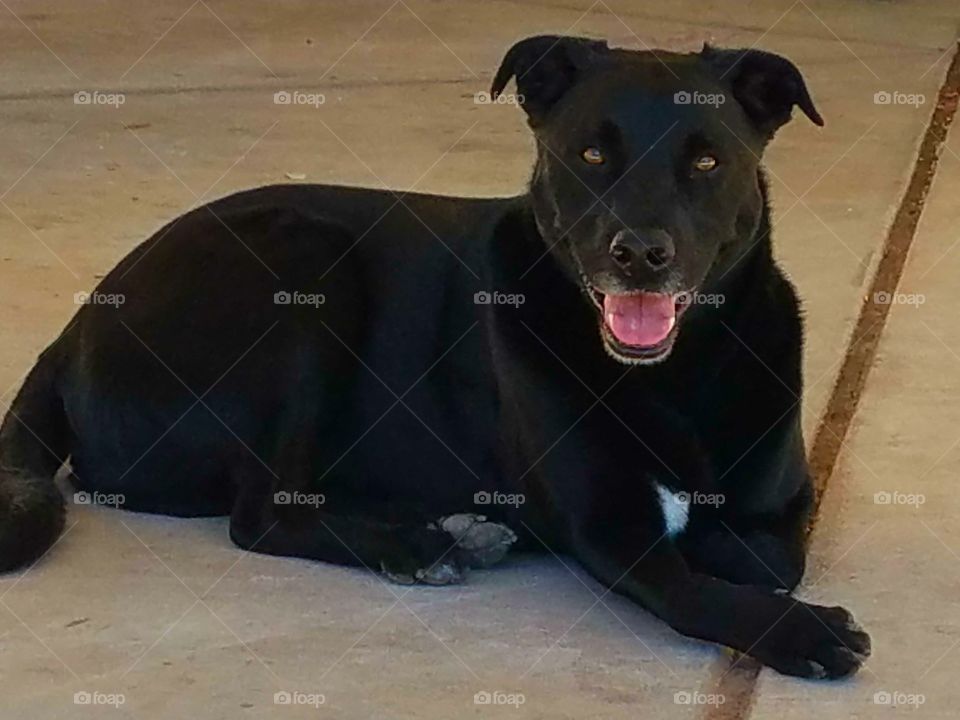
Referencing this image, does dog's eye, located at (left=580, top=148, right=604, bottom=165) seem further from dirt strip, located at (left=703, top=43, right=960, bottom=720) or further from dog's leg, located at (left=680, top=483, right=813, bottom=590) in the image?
dirt strip, located at (left=703, top=43, right=960, bottom=720)

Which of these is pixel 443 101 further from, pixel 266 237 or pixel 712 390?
pixel 712 390

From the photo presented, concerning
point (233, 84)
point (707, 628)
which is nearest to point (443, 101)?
point (233, 84)

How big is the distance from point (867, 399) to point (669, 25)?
11.4ft

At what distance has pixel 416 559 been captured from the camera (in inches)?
123

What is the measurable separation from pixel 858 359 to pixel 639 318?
115 centimetres

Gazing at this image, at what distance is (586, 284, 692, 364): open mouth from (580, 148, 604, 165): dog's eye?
21cm

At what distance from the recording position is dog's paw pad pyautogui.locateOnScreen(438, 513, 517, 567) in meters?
3.19

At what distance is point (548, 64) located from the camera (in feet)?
10.4

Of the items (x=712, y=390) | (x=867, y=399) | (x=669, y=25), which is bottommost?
(x=669, y=25)

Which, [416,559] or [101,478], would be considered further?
[101,478]

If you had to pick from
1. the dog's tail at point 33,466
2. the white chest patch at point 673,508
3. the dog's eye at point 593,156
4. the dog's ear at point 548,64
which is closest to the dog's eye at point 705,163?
the dog's eye at point 593,156

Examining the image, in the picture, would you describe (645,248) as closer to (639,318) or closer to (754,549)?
(639,318)

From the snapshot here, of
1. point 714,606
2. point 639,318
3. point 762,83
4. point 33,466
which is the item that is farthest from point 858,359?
point 33,466

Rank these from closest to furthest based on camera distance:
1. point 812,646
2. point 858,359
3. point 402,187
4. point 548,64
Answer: point 812,646
point 548,64
point 858,359
point 402,187
